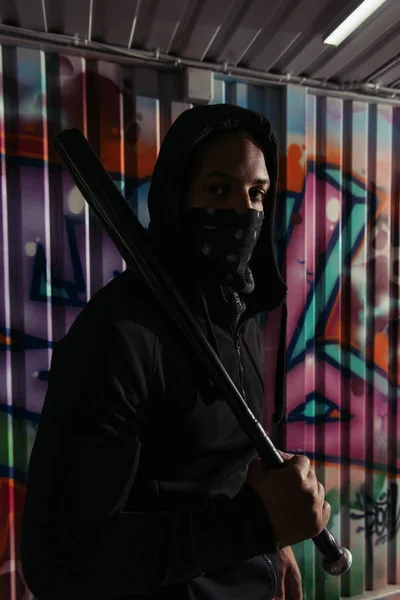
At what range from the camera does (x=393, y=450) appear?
10.8 feet

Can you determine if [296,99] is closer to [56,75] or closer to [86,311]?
[56,75]

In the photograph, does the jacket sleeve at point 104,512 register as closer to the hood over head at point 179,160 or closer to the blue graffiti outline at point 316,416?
the hood over head at point 179,160

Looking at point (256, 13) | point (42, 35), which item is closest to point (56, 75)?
point (42, 35)

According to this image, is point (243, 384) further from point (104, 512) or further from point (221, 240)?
point (104, 512)

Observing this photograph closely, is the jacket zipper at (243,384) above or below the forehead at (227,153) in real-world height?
below

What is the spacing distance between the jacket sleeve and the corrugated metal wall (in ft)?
5.35

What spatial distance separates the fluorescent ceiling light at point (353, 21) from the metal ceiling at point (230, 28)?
0.04m

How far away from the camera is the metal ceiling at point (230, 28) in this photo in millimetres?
2113

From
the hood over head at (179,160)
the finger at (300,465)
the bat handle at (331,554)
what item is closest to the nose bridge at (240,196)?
the hood over head at (179,160)

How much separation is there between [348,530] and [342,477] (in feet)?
1.28

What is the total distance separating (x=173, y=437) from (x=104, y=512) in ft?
0.76

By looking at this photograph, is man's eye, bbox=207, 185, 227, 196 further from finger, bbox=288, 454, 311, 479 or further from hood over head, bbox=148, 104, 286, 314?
finger, bbox=288, 454, 311, 479

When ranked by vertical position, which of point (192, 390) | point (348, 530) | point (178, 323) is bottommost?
point (348, 530)

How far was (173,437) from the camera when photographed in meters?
1.03
